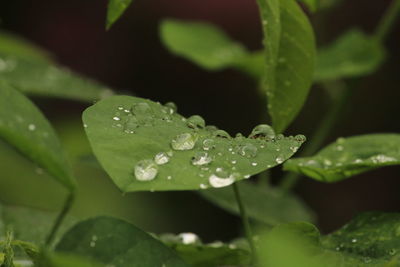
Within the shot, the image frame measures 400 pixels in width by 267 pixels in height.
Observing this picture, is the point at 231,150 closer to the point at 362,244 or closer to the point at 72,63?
the point at 362,244

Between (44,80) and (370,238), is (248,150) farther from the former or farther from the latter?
(44,80)

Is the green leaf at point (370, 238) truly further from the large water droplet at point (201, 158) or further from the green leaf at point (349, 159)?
the large water droplet at point (201, 158)

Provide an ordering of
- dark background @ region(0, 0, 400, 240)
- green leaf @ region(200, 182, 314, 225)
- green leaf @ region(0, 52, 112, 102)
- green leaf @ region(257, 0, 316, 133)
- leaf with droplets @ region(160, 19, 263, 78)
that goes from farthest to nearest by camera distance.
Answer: dark background @ region(0, 0, 400, 240) → leaf with droplets @ region(160, 19, 263, 78) → green leaf @ region(0, 52, 112, 102) → green leaf @ region(200, 182, 314, 225) → green leaf @ region(257, 0, 316, 133)

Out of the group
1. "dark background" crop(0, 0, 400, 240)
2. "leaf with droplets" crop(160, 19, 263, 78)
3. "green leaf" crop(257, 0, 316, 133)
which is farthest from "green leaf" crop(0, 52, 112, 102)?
"dark background" crop(0, 0, 400, 240)

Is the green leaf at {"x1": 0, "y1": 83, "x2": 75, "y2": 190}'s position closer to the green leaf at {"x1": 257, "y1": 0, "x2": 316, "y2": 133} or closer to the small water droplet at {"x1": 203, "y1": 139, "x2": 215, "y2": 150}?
the small water droplet at {"x1": 203, "y1": 139, "x2": 215, "y2": 150}

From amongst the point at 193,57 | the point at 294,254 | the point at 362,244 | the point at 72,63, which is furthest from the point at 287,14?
the point at 72,63

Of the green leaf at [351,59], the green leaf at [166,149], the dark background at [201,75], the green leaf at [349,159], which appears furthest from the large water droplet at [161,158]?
the dark background at [201,75]
